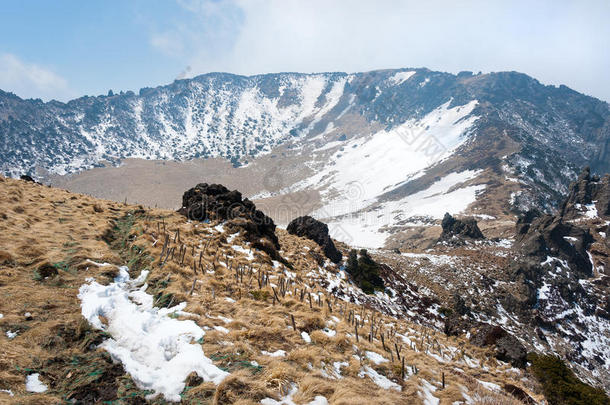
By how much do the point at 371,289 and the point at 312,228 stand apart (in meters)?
10.2

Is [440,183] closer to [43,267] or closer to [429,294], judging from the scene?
[429,294]

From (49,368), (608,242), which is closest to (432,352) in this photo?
(49,368)

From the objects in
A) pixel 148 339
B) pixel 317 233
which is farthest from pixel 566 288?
pixel 148 339

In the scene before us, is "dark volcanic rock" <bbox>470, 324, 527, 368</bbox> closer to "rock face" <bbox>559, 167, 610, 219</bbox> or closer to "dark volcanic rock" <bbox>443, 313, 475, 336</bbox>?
"dark volcanic rock" <bbox>443, 313, 475, 336</bbox>

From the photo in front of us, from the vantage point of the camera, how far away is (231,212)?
2330cm

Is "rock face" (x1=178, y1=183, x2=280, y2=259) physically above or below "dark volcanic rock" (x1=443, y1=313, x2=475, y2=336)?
above

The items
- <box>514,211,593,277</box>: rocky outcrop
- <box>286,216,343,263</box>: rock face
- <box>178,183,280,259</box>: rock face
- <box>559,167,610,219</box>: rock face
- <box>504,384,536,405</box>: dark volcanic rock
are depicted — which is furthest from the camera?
<box>559,167,610,219</box>: rock face

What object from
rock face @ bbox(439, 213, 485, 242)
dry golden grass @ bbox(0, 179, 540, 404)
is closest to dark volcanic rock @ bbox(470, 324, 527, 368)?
dry golden grass @ bbox(0, 179, 540, 404)

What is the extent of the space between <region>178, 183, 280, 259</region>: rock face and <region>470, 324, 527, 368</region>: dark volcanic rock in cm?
1487

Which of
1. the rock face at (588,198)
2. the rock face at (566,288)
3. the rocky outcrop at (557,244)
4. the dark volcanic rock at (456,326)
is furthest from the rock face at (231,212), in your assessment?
the rock face at (588,198)

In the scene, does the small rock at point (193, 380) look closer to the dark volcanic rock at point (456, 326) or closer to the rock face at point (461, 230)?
the dark volcanic rock at point (456, 326)

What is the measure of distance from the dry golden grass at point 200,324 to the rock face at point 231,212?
5486 mm

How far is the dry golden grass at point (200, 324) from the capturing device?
5.47m

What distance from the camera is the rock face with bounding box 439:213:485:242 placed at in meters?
55.6
